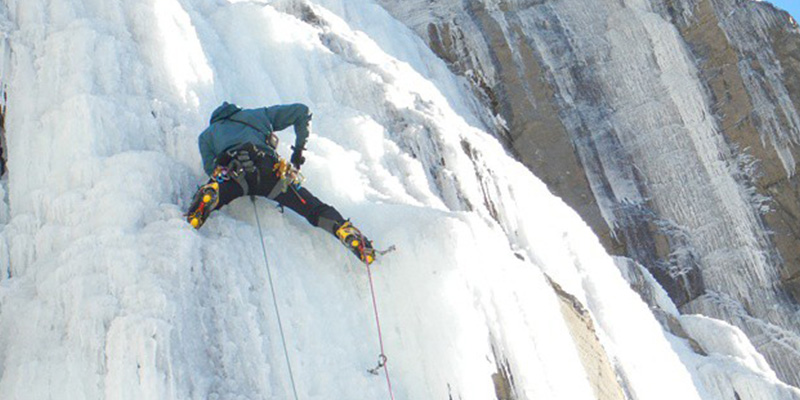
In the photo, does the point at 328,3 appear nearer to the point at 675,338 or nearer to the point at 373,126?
the point at 373,126

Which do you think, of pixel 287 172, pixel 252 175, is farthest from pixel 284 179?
pixel 252 175

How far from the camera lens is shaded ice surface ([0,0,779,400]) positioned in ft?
17.3

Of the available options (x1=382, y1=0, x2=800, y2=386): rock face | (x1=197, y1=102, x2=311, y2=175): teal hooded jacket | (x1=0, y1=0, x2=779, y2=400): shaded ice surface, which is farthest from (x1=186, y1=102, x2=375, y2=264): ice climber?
(x1=382, y1=0, x2=800, y2=386): rock face

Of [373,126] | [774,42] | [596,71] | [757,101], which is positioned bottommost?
[373,126]

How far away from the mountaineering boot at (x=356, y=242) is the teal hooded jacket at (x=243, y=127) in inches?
34.5

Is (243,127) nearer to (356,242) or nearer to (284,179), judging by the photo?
(284,179)

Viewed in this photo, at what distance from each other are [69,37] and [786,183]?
11.5 metres

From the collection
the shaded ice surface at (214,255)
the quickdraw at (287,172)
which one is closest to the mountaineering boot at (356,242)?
the shaded ice surface at (214,255)

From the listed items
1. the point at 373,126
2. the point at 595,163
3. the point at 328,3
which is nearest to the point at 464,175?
the point at 373,126

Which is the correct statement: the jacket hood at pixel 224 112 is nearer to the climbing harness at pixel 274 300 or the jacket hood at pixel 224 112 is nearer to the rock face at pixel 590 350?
the climbing harness at pixel 274 300

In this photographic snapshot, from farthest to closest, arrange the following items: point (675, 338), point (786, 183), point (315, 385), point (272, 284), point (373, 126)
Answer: point (786, 183)
point (675, 338)
point (373, 126)
point (272, 284)
point (315, 385)

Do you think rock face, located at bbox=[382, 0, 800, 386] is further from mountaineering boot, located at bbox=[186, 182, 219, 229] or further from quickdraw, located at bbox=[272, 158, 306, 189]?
mountaineering boot, located at bbox=[186, 182, 219, 229]

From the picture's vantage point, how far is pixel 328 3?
45.8 feet

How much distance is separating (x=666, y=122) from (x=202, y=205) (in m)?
11.4
